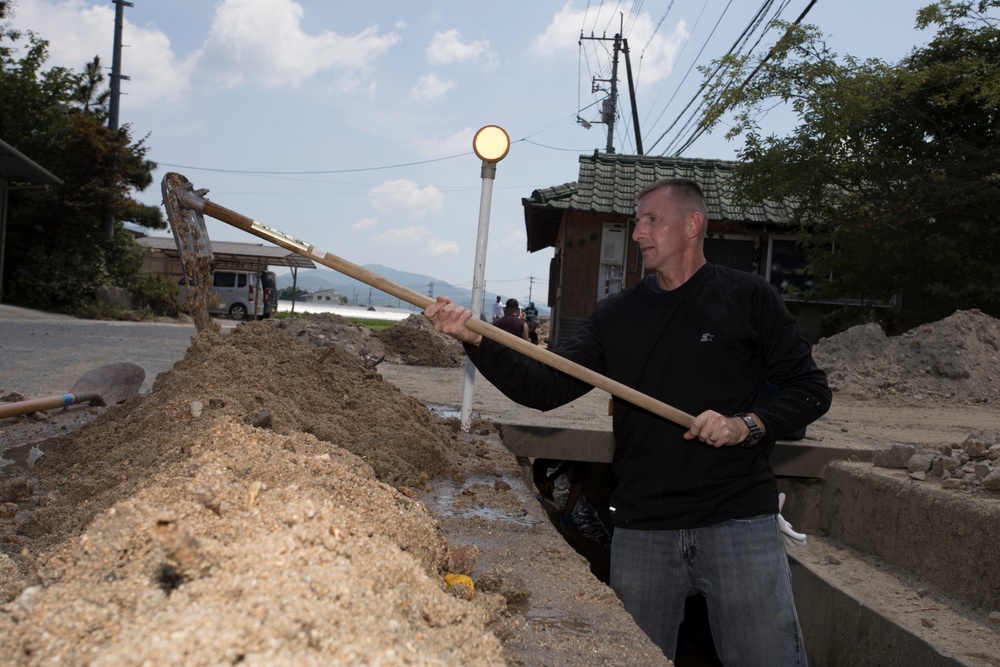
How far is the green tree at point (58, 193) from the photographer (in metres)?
20.5

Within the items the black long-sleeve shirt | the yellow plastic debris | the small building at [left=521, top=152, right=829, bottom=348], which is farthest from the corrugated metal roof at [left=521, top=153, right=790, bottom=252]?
the yellow plastic debris

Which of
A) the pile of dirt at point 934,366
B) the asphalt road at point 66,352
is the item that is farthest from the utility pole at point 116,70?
the pile of dirt at point 934,366

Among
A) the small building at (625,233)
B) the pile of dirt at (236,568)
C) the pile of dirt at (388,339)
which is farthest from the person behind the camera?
the small building at (625,233)

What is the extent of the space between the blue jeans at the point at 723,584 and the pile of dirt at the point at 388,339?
10.1 metres

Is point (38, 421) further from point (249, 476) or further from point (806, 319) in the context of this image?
point (806, 319)

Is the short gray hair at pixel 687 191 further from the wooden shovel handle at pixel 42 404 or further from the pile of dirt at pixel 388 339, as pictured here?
the pile of dirt at pixel 388 339

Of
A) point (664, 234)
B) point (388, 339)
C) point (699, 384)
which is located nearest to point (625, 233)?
point (388, 339)

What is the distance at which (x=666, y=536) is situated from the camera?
9.39 ft

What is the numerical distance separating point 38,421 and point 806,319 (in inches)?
572

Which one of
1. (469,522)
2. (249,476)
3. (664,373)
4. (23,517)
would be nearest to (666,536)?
(664,373)

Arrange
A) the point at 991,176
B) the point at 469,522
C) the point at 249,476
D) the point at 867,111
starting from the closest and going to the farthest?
the point at 249,476, the point at 469,522, the point at 991,176, the point at 867,111

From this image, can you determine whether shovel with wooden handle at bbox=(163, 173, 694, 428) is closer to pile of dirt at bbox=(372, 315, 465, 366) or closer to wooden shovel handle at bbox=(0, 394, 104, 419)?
wooden shovel handle at bbox=(0, 394, 104, 419)

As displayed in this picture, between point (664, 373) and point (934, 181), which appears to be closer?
point (664, 373)

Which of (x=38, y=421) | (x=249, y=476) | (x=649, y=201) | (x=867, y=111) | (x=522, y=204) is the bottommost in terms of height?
(x=38, y=421)
